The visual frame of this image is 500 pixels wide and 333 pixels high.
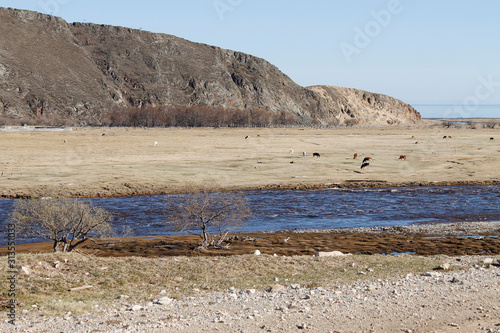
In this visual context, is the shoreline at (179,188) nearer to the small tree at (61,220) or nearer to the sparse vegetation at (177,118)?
the small tree at (61,220)

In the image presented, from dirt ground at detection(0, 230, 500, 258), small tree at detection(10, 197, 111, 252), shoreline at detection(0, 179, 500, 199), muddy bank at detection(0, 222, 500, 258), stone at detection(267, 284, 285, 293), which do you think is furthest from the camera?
shoreline at detection(0, 179, 500, 199)

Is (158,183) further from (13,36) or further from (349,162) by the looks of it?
(13,36)

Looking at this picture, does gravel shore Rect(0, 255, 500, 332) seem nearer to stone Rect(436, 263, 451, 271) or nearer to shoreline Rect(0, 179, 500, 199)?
stone Rect(436, 263, 451, 271)

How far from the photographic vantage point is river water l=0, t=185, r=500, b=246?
27.7 m

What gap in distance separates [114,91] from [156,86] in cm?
1658

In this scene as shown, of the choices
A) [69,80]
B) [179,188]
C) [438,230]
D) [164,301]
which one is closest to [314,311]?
[164,301]

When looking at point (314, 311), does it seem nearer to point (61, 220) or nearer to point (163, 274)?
point (163, 274)

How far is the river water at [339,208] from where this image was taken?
2767 cm

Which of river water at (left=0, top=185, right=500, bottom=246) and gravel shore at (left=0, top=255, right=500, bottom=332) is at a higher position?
gravel shore at (left=0, top=255, right=500, bottom=332)

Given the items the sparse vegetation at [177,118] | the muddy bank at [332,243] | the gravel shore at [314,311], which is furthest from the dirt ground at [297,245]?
the sparse vegetation at [177,118]

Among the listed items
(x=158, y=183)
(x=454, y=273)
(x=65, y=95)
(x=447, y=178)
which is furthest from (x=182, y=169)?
(x=65, y=95)

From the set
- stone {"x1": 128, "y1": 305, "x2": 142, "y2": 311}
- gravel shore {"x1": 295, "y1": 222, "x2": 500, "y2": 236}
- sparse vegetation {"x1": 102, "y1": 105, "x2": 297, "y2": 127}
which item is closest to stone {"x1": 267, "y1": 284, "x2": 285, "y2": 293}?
stone {"x1": 128, "y1": 305, "x2": 142, "y2": 311}

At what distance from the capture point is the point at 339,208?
31891 millimetres

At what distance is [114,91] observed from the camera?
179 m
